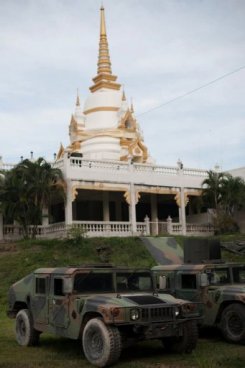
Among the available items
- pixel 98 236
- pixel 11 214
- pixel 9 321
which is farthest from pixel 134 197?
pixel 9 321

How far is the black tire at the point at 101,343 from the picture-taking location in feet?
27.5

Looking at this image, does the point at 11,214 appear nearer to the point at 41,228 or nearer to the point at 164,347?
the point at 41,228

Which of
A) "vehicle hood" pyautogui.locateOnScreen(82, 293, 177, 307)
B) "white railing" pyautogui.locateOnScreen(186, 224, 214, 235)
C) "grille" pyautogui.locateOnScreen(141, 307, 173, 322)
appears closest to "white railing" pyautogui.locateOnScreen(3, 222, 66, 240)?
"white railing" pyautogui.locateOnScreen(186, 224, 214, 235)

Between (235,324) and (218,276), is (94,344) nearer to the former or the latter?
(235,324)

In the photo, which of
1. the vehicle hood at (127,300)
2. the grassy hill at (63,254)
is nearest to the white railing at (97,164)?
the grassy hill at (63,254)

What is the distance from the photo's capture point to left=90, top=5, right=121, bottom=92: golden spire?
41.9 meters

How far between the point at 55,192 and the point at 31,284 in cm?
1753

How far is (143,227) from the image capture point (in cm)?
2988

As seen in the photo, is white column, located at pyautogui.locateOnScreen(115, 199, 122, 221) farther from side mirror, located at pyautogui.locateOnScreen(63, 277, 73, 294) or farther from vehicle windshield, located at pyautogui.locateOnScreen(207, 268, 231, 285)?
side mirror, located at pyautogui.locateOnScreen(63, 277, 73, 294)

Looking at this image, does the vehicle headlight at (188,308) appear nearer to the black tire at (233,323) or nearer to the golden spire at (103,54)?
the black tire at (233,323)

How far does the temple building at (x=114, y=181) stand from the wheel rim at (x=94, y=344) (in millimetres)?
18152

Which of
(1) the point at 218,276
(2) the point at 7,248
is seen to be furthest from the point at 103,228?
(1) the point at 218,276

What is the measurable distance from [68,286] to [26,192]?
56.3ft

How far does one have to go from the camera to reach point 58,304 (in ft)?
32.1
